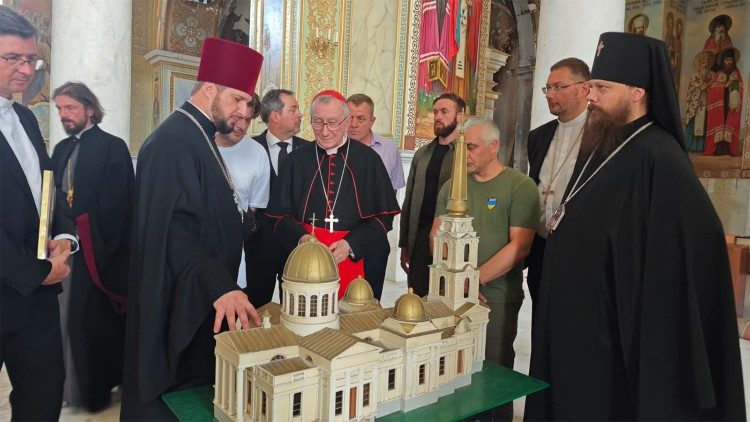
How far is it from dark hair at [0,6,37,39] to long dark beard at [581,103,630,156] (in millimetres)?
2439

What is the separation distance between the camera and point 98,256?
3.33 metres

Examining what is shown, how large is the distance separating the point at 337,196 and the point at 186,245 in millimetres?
1316

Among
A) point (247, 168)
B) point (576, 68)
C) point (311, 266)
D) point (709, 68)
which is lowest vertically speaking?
point (311, 266)

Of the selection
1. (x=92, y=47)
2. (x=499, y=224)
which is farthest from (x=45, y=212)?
(x=92, y=47)

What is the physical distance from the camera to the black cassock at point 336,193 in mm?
3404

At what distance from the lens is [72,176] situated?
130 inches

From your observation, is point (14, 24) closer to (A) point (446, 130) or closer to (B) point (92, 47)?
(A) point (446, 130)

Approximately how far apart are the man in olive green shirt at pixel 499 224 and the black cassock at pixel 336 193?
63 centimetres

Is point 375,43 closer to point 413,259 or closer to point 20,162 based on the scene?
point 413,259

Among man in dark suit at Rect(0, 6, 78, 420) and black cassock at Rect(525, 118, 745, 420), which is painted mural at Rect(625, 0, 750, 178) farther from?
man in dark suit at Rect(0, 6, 78, 420)

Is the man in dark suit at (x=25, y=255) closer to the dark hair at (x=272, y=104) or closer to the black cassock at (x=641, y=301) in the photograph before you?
the dark hair at (x=272, y=104)

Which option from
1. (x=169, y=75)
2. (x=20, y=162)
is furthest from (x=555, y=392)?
(x=169, y=75)

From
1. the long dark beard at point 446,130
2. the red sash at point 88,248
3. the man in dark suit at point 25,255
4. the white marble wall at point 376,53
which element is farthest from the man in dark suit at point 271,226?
the white marble wall at point 376,53

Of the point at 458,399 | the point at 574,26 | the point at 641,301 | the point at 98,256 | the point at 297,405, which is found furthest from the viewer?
the point at 574,26
